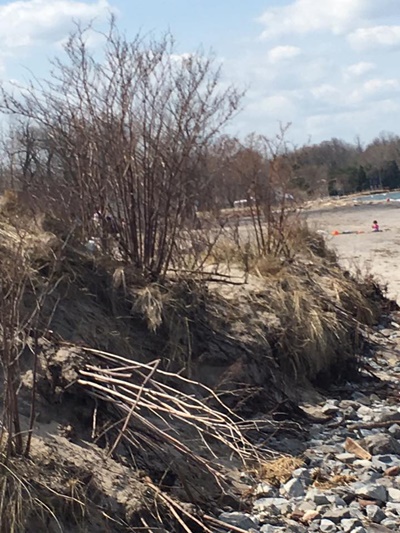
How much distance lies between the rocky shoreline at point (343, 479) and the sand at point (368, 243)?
5432mm

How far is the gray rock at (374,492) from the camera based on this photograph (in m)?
6.32

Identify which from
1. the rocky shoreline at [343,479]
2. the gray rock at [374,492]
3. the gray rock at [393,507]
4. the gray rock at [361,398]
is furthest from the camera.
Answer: the gray rock at [361,398]

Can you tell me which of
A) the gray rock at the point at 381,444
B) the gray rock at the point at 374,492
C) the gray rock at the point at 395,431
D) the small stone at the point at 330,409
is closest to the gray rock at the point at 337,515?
the gray rock at the point at 374,492

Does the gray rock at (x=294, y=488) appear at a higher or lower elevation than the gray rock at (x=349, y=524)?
higher

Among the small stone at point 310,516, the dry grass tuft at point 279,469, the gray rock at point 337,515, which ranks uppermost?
the dry grass tuft at point 279,469

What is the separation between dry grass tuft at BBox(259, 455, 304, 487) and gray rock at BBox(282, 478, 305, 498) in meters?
0.07

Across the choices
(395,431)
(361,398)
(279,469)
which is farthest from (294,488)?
(361,398)

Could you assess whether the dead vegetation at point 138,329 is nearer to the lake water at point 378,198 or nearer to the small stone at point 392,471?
the small stone at point 392,471

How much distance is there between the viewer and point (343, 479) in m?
6.70

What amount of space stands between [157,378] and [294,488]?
1.63 meters

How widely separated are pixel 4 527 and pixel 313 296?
6.80 m

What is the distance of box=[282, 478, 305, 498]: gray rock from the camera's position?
249 inches

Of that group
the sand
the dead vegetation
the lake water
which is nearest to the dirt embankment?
the dead vegetation

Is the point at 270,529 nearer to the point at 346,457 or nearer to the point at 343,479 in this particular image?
the point at 343,479
